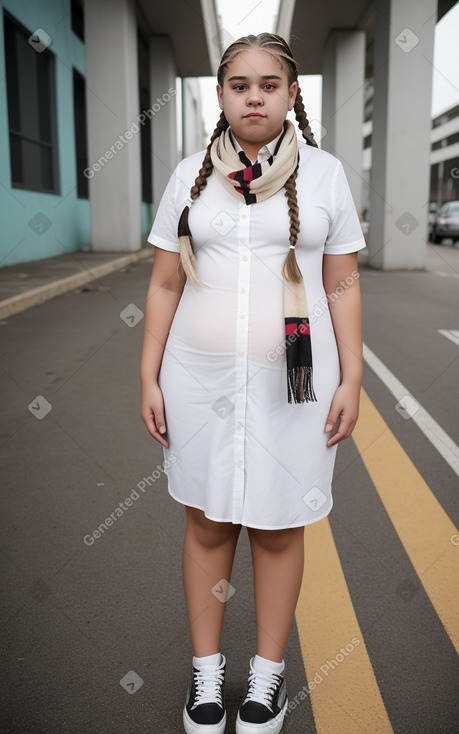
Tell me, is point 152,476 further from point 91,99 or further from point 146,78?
point 146,78

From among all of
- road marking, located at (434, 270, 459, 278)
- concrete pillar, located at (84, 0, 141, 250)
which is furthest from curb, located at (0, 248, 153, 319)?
road marking, located at (434, 270, 459, 278)

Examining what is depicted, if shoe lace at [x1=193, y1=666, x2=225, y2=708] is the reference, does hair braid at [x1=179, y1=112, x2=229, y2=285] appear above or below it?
above

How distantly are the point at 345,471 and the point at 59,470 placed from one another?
1635 millimetres

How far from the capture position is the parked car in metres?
29.0

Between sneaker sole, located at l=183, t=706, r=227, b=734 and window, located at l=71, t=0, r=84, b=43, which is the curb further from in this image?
window, located at l=71, t=0, r=84, b=43

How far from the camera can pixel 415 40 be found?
1652 centimetres

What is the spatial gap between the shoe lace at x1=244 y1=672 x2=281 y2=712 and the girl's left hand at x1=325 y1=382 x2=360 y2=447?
721mm

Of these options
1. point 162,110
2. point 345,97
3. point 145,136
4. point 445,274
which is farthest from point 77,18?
point 445,274

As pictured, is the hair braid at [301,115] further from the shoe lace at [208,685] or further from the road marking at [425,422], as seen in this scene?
the road marking at [425,422]

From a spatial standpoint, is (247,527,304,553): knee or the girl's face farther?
(247,527,304,553): knee

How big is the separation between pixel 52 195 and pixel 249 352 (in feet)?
60.2

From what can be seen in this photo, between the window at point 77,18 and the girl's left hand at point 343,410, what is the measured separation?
901 inches

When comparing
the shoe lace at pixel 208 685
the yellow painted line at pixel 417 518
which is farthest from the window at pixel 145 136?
the shoe lace at pixel 208 685

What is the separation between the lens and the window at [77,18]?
22.3m
